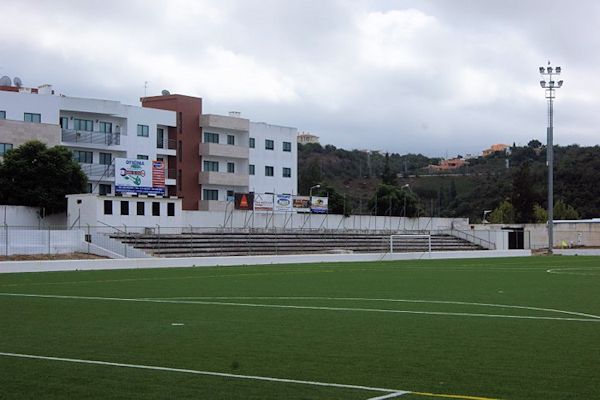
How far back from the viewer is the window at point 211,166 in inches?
3772

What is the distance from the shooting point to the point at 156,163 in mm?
68875

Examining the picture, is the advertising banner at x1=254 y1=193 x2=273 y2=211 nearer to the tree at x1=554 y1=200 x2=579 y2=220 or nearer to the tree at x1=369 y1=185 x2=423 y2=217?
the tree at x1=369 y1=185 x2=423 y2=217

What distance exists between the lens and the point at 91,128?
85.1 meters

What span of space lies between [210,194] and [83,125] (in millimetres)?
17486

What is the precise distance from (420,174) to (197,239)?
420ft

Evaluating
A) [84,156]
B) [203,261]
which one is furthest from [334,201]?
[203,261]

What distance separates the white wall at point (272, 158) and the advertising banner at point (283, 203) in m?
15.0

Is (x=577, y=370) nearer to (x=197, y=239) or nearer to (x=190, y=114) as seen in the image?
(x=197, y=239)

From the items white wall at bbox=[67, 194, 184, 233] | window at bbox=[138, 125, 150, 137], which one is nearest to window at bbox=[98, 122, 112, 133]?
window at bbox=[138, 125, 150, 137]

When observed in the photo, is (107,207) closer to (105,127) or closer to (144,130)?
(105,127)

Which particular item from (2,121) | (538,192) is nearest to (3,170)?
(2,121)

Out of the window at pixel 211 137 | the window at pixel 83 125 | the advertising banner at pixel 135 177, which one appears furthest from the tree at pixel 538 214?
the advertising banner at pixel 135 177

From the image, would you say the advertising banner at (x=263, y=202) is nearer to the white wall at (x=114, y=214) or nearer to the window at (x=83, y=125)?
the white wall at (x=114, y=214)

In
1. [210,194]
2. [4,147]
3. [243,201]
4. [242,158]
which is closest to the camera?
[4,147]
